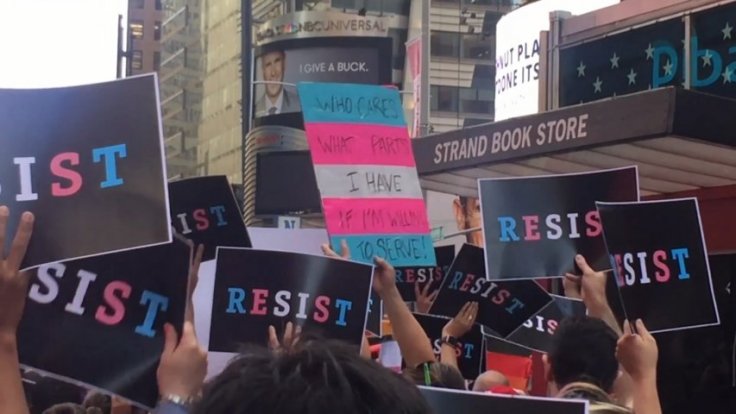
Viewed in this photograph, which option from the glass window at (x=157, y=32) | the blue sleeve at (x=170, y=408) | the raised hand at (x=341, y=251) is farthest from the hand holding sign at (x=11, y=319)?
the glass window at (x=157, y=32)

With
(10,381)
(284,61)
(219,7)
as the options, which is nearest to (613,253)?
(10,381)

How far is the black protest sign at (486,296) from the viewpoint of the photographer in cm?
628

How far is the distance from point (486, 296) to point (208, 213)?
6.33 ft

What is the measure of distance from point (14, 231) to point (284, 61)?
40.0 meters

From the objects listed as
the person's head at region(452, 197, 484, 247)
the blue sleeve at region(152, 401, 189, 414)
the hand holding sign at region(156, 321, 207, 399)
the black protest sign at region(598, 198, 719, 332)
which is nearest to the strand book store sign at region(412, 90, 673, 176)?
the black protest sign at region(598, 198, 719, 332)

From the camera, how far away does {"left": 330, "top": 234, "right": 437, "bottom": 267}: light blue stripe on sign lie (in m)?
5.98

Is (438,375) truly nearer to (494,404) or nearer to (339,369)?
(494,404)

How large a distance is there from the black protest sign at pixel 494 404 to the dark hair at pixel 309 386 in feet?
3.71

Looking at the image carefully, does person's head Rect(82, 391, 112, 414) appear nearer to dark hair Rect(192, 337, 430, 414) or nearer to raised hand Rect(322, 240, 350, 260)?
raised hand Rect(322, 240, 350, 260)

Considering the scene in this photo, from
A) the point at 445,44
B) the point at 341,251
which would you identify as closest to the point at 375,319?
the point at 341,251

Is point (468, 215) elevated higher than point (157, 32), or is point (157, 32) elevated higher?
point (157, 32)

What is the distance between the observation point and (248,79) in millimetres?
19891

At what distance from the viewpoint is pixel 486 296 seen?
21.0 feet

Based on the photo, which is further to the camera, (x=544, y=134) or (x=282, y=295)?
(x=544, y=134)
